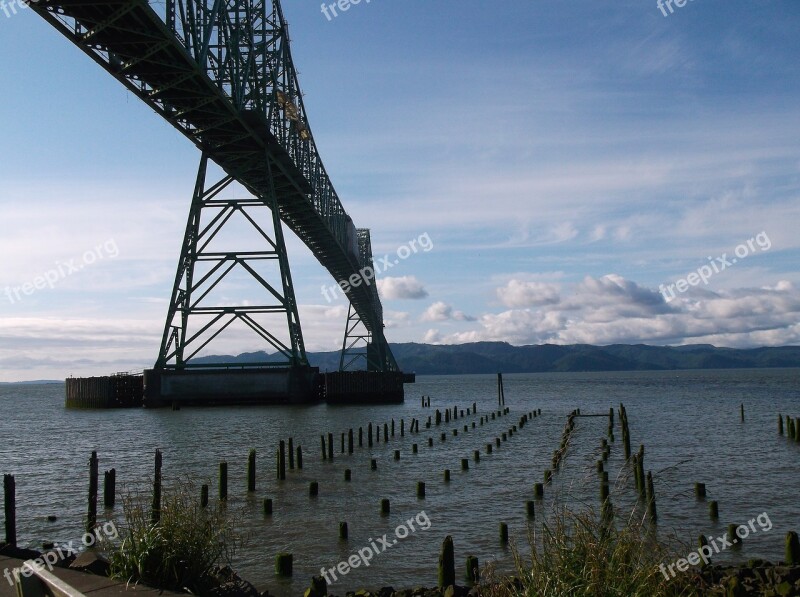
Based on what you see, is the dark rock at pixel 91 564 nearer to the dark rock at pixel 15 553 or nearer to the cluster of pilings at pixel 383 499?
the cluster of pilings at pixel 383 499

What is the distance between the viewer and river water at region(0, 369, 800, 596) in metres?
14.2

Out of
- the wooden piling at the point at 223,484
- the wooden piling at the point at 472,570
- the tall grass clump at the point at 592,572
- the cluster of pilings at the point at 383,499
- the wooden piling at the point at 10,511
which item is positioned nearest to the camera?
the tall grass clump at the point at 592,572

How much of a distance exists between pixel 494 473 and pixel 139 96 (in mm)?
23925

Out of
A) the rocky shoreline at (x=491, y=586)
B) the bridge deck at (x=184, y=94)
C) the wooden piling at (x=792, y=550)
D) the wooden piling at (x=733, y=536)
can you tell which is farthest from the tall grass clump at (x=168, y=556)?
the bridge deck at (x=184, y=94)

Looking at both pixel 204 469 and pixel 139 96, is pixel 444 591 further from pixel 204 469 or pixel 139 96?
pixel 139 96

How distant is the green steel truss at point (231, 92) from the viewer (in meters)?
30.8

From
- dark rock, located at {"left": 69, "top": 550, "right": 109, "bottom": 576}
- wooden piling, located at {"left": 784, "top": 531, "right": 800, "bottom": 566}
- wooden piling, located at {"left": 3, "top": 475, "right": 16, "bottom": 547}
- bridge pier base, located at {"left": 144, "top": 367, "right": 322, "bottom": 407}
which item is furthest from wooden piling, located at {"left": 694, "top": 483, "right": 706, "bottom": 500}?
bridge pier base, located at {"left": 144, "top": 367, "right": 322, "bottom": 407}

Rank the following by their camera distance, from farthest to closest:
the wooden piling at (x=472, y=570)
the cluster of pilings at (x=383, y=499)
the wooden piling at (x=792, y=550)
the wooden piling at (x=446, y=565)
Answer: the wooden piling at (x=792, y=550) → the cluster of pilings at (x=383, y=499) → the wooden piling at (x=472, y=570) → the wooden piling at (x=446, y=565)

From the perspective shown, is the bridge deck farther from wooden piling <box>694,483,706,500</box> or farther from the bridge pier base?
wooden piling <box>694,483,706,500</box>

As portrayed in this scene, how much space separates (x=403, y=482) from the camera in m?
22.5

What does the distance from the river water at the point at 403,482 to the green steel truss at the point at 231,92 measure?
16.4 metres

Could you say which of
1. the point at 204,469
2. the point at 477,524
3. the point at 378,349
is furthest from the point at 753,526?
the point at 378,349

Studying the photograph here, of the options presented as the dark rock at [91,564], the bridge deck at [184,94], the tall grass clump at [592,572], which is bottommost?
the dark rock at [91,564]

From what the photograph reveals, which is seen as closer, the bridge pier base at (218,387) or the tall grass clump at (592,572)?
the tall grass clump at (592,572)
